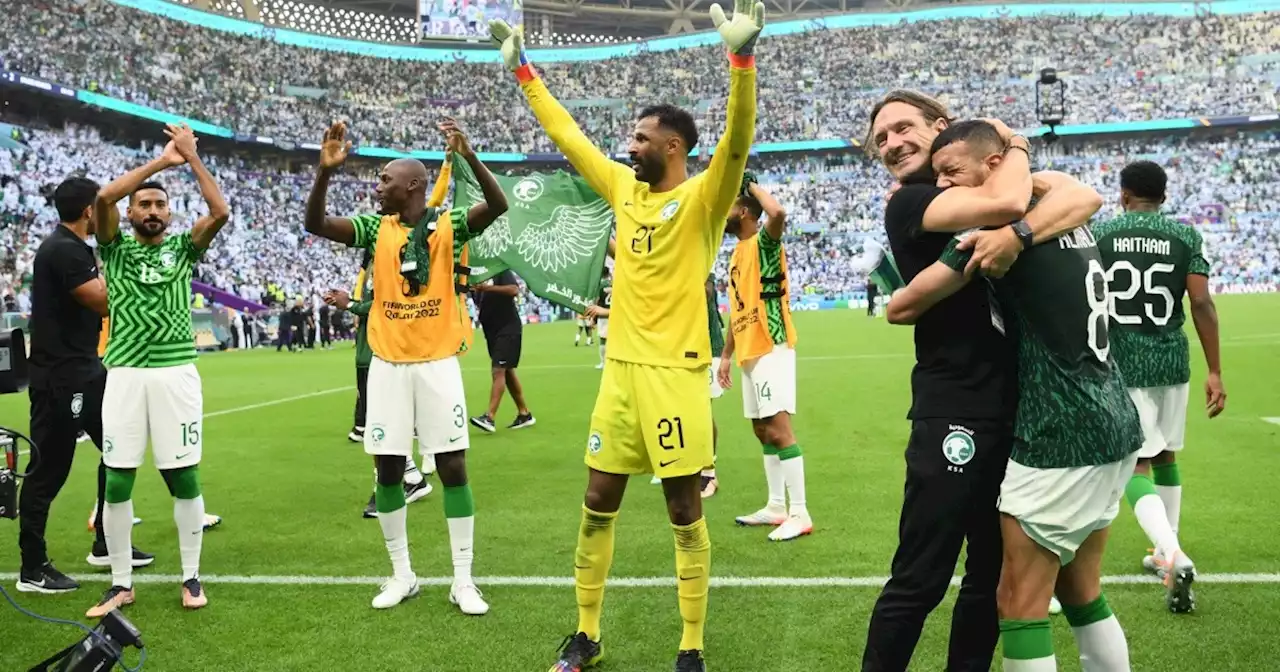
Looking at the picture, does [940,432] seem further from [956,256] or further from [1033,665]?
[1033,665]

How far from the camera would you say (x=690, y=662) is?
12.9 ft

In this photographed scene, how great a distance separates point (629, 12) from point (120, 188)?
72.3 metres

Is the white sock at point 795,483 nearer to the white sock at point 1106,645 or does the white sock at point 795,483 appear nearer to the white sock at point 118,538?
the white sock at point 1106,645

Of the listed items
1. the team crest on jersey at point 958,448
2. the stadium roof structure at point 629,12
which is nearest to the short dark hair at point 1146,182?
the team crest on jersey at point 958,448

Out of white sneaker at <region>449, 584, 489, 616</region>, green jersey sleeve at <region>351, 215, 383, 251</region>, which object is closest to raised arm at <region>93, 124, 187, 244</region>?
green jersey sleeve at <region>351, 215, 383, 251</region>

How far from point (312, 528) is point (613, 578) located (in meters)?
2.63

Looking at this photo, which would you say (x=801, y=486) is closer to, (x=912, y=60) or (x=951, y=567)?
(x=951, y=567)

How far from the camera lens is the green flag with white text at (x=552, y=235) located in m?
7.77

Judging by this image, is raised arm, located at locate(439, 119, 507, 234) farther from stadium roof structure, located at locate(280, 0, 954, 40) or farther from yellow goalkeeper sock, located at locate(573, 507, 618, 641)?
stadium roof structure, located at locate(280, 0, 954, 40)

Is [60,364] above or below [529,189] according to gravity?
below

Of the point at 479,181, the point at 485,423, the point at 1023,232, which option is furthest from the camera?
the point at 485,423

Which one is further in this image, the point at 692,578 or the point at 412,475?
the point at 412,475

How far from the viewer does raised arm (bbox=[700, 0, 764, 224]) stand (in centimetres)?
339

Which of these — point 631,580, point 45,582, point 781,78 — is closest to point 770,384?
point 631,580
